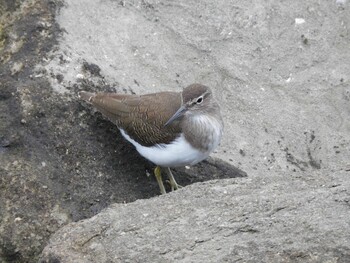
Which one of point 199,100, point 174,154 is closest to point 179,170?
point 174,154

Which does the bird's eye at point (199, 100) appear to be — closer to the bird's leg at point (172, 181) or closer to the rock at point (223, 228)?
the bird's leg at point (172, 181)

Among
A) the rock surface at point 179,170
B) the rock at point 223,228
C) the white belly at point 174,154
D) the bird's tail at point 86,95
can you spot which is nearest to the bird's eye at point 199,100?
the white belly at point 174,154

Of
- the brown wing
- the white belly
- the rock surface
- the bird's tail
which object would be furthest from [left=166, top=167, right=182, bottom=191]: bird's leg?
the bird's tail

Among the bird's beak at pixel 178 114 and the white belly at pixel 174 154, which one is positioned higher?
the bird's beak at pixel 178 114

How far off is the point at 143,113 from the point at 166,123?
0.79 ft

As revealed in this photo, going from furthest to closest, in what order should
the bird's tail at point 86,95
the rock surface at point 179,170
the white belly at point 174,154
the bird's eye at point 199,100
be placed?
→ the bird's eye at point 199,100
the bird's tail at point 86,95
the white belly at point 174,154
the rock surface at point 179,170

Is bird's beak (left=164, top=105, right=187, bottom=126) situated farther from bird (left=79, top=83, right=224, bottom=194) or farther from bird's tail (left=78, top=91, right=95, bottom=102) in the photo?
bird's tail (left=78, top=91, right=95, bottom=102)

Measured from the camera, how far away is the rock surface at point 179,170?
512cm

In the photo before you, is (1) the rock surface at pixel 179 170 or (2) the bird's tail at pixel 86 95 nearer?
(1) the rock surface at pixel 179 170

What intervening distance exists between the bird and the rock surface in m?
0.21

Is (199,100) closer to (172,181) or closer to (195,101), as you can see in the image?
(195,101)

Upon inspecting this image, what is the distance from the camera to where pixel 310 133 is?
7809 mm

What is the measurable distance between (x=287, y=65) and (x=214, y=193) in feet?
10.0

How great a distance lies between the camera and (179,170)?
7426 mm
